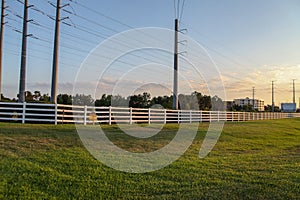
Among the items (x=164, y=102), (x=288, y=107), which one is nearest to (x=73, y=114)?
(x=164, y=102)

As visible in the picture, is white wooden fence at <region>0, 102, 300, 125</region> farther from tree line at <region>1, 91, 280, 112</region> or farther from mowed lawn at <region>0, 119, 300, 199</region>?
mowed lawn at <region>0, 119, 300, 199</region>

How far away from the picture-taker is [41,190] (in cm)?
470

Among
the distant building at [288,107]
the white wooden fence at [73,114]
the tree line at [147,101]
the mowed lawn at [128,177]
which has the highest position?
the distant building at [288,107]

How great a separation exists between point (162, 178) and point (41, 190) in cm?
221

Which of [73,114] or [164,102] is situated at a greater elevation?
[164,102]

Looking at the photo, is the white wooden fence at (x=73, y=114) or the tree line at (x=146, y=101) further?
the tree line at (x=146, y=101)

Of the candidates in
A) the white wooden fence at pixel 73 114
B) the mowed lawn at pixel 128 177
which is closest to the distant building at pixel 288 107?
the white wooden fence at pixel 73 114

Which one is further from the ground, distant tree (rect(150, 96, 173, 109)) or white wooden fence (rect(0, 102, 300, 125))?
distant tree (rect(150, 96, 173, 109))

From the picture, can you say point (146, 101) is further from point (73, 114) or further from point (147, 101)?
point (73, 114)

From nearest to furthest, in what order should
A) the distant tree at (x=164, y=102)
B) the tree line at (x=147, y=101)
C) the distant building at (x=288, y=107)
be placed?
the tree line at (x=147, y=101) → the distant tree at (x=164, y=102) → the distant building at (x=288, y=107)

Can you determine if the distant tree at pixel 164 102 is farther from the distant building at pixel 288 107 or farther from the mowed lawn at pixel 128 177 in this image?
the distant building at pixel 288 107

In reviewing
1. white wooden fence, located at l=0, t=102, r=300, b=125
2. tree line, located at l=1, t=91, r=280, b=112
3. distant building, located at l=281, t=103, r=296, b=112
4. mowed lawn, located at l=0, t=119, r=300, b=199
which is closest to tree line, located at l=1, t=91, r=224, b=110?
tree line, located at l=1, t=91, r=280, b=112

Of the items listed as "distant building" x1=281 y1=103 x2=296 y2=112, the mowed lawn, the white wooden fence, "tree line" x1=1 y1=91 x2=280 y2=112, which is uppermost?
"distant building" x1=281 y1=103 x2=296 y2=112

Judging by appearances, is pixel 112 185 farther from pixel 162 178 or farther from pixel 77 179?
pixel 162 178
